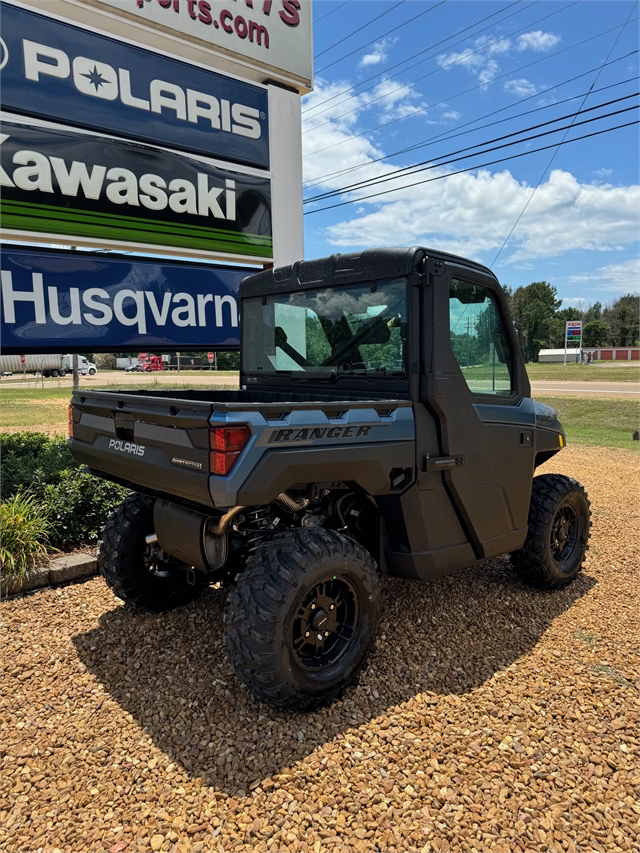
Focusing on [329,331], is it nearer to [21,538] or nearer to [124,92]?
[21,538]

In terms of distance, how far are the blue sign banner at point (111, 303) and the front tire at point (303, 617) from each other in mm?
4110

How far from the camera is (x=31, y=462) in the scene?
19.4ft

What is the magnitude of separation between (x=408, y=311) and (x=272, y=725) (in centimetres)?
223

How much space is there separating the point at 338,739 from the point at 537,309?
71.4 m

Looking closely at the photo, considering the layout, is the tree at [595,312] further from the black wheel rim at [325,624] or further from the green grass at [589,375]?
the black wheel rim at [325,624]

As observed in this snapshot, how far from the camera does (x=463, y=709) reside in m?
2.93

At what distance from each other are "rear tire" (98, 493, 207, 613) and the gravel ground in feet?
0.49

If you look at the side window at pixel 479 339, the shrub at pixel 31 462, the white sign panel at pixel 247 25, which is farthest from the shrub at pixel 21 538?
the white sign panel at pixel 247 25

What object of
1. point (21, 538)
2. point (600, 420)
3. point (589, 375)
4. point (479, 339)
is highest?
point (479, 339)

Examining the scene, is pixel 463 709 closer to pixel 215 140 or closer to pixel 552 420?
pixel 552 420

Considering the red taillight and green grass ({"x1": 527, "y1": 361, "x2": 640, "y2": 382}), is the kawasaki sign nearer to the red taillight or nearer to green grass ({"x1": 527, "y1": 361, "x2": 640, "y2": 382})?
the red taillight

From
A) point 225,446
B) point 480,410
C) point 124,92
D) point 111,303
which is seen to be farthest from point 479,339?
point 124,92

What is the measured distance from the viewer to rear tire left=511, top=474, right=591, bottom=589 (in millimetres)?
4164

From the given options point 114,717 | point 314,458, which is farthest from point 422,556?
point 114,717
